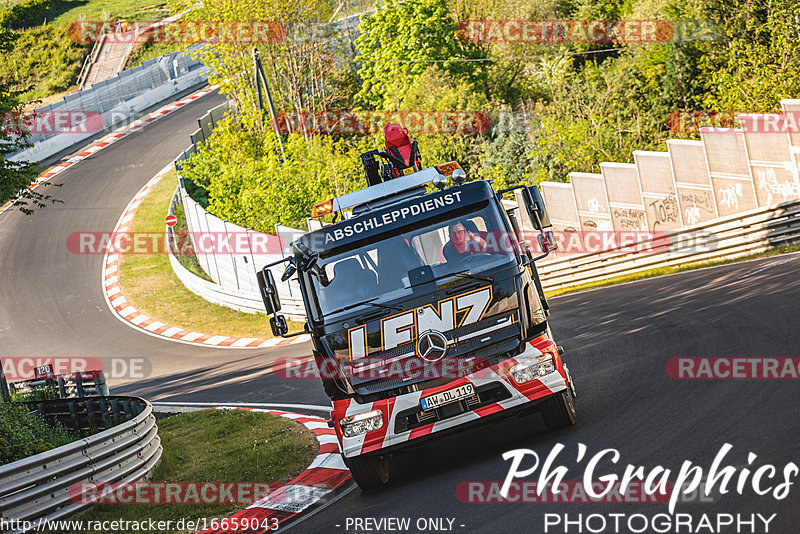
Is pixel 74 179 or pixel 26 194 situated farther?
pixel 74 179

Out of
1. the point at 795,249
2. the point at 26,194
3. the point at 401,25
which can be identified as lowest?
the point at 795,249

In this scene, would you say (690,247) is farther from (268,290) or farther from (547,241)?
(268,290)

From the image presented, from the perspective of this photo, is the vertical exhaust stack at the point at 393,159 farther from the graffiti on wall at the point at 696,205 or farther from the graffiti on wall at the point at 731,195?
the graffiti on wall at the point at 696,205

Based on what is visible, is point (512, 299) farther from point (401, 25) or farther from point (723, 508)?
point (401, 25)

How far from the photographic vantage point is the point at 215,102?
168ft

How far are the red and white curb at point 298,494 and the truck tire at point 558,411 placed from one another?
7.55ft

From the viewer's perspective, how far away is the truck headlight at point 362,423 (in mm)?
7848

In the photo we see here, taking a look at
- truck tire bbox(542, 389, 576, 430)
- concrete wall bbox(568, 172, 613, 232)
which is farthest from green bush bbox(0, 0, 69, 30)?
truck tire bbox(542, 389, 576, 430)

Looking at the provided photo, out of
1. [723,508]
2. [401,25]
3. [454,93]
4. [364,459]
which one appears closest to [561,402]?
[364,459]

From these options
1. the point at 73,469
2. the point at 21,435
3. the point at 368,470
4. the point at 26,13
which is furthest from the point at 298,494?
the point at 26,13

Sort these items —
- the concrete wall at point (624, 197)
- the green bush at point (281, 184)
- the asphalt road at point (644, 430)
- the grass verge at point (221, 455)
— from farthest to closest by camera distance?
the green bush at point (281, 184) → the concrete wall at point (624, 197) → the grass verge at point (221, 455) → the asphalt road at point (644, 430)

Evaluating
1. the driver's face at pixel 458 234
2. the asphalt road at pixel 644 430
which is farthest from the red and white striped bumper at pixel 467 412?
the driver's face at pixel 458 234

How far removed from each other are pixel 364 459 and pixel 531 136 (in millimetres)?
31530

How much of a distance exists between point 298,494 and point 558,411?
9.24 feet
